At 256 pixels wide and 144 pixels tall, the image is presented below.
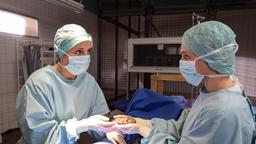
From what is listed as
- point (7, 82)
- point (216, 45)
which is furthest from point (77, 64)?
point (7, 82)

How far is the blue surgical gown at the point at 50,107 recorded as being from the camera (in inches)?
47.6

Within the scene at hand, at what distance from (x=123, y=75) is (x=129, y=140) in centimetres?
432

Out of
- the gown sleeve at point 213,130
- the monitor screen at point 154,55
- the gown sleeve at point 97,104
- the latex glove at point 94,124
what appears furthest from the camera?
the monitor screen at point 154,55

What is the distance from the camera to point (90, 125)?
125cm

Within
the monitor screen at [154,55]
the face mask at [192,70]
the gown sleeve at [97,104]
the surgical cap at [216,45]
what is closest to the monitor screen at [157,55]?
the monitor screen at [154,55]

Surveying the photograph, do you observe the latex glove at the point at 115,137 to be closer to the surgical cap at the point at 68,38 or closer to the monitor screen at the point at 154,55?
the surgical cap at the point at 68,38

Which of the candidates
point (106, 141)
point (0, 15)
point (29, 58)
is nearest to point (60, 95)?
point (106, 141)

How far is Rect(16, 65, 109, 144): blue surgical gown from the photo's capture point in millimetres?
1209

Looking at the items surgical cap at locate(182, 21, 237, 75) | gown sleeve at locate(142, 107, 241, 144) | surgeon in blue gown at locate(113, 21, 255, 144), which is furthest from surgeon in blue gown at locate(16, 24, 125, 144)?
surgical cap at locate(182, 21, 237, 75)

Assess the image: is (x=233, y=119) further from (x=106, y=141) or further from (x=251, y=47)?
(x=251, y=47)

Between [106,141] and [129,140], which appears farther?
[129,140]

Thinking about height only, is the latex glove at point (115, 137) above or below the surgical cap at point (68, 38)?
below

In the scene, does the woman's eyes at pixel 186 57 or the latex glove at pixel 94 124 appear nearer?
the woman's eyes at pixel 186 57

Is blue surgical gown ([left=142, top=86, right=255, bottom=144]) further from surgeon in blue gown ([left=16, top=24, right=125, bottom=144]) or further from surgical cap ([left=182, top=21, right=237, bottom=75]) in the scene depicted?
surgeon in blue gown ([left=16, top=24, right=125, bottom=144])
